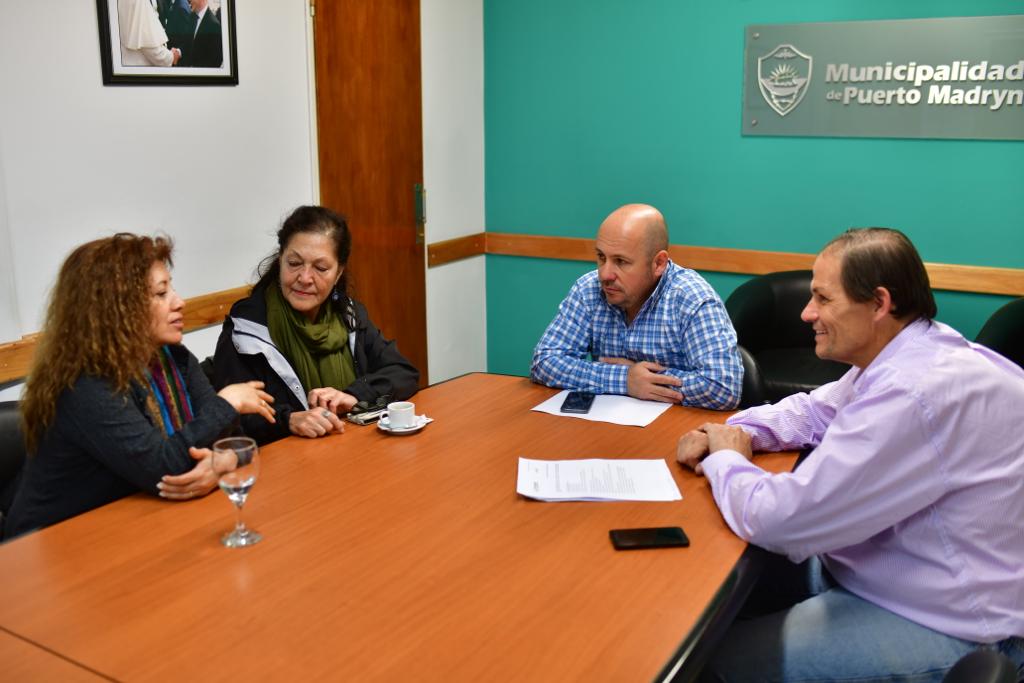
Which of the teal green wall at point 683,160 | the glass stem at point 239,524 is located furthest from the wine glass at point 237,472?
the teal green wall at point 683,160

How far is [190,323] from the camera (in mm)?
3719

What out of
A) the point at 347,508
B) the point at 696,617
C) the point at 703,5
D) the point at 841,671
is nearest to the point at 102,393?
the point at 347,508

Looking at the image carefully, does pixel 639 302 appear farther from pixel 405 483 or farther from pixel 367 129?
pixel 367 129

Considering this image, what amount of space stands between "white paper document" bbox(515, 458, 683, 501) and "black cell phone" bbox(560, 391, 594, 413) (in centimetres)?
42

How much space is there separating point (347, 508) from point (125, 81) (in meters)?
2.11

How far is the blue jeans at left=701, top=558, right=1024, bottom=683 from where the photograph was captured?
6.11ft

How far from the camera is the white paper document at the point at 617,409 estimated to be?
8.78 feet

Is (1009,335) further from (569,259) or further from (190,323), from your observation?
(190,323)

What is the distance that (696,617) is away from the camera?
165 cm

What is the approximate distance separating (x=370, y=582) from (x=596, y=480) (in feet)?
2.19

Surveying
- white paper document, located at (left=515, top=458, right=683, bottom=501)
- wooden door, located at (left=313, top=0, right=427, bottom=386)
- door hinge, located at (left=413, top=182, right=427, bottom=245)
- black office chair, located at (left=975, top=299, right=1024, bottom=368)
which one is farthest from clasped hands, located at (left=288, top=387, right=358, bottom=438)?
black office chair, located at (left=975, top=299, right=1024, bottom=368)

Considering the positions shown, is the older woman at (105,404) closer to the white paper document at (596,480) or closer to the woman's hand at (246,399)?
the woman's hand at (246,399)

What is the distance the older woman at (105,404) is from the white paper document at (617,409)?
37.0 inches

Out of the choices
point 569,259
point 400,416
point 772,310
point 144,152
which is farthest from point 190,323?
point 772,310
